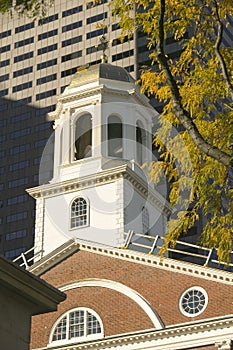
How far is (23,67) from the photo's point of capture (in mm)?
125438

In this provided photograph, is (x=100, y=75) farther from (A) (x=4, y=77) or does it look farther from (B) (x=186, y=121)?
(A) (x=4, y=77)

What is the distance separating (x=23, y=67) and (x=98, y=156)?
86070 millimetres

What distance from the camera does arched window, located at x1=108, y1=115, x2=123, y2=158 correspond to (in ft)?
141

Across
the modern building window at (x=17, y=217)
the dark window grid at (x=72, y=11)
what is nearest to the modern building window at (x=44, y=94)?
the dark window grid at (x=72, y=11)

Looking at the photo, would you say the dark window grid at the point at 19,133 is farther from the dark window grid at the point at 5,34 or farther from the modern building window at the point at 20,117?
the dark window grid at the point at 5,34

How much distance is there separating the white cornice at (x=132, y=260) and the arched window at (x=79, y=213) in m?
2.31

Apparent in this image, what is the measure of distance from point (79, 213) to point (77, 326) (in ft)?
20.9

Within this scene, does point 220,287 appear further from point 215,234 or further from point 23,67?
point 23,67

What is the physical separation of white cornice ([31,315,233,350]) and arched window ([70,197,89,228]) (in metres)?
7.03

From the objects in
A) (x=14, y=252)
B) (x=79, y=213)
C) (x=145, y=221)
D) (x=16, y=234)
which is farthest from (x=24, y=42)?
(x=79, y=213)

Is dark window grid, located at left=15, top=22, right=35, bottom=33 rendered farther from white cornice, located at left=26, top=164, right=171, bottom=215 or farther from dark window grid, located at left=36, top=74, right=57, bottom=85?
white cornice, located at left=26, top=164, right=171, bottom=215

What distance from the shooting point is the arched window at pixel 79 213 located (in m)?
40.9

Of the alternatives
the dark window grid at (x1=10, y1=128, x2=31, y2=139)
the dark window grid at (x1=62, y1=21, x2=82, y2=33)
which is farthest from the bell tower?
the dark window grid at (x1=62, y1=21, x2=82, y2=33)

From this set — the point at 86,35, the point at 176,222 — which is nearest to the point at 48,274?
the point at 176,222
